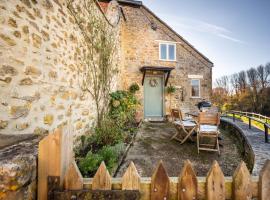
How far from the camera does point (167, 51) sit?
33.5 ft

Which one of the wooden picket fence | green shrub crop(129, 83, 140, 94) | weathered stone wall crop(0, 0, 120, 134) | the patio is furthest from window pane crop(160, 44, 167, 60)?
the wooden picket fence

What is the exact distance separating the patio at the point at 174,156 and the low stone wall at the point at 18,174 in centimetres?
216

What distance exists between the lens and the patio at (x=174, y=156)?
3113 mm

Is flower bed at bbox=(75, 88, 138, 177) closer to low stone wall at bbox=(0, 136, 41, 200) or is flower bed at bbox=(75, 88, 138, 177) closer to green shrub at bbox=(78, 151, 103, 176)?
green shrub at bbox=(78, 151, 103, 176)

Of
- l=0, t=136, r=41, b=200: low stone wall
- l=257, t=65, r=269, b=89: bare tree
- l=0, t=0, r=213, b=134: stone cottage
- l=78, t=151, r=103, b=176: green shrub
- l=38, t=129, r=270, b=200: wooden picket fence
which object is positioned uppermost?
l=257, t=65, r=269, b=89: bare tree

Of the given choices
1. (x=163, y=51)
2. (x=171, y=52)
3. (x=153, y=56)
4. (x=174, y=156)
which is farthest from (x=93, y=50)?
(x=171, y=52)

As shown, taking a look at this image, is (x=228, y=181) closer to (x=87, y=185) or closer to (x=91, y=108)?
(x=87, y=185)


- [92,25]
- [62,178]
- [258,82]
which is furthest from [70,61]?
[258,82]

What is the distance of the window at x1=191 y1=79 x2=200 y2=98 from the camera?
10.4 metres

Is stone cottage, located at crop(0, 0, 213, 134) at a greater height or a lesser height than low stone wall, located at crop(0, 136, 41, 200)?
greater

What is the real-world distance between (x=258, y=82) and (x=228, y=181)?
120 feet

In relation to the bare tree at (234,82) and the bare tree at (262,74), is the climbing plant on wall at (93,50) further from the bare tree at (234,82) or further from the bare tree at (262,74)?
the bare tree at (234,82)

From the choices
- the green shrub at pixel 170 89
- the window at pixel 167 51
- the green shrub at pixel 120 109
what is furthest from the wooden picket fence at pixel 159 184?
the window at pixel 167 51

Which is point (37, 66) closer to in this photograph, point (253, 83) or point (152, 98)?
point (152, 98)
